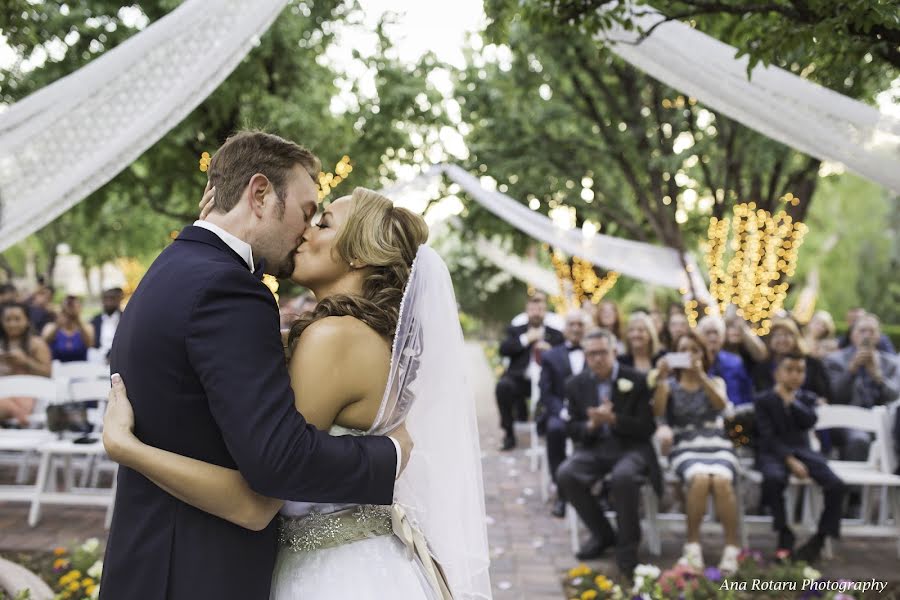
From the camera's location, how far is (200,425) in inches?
68.4

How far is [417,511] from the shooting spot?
224 centimetres

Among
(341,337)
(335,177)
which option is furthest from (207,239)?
(335,177)

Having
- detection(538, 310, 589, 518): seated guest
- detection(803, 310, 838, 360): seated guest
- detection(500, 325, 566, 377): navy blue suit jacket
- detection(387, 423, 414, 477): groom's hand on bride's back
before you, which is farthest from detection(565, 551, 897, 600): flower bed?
detection(500, 325, 566, 377): navy blue suit jacket

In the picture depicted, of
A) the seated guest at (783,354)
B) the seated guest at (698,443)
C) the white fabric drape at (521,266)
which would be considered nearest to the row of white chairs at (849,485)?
the seated guest at (698,443)

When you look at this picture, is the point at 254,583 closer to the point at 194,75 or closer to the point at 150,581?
the point at 150,581

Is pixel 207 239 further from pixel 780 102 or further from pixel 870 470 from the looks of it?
pixel 870 470

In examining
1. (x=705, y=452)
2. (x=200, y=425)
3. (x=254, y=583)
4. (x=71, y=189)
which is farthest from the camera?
(x=705, y=452)

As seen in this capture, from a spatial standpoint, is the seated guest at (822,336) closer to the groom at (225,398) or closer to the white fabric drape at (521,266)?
the white fabric drape at (521,266)

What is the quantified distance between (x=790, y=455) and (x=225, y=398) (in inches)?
202

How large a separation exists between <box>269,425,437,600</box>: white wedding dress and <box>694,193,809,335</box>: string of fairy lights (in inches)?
373

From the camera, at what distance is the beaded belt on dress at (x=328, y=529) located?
A: 82.7 inches

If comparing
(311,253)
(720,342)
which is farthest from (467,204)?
(311,253)

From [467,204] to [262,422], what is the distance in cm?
1098

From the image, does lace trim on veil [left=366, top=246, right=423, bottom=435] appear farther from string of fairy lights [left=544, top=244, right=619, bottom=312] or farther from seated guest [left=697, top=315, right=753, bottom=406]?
string of fairy lights [left=544, top=244, right=619, bottom=312]
